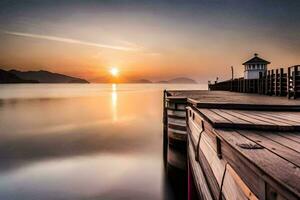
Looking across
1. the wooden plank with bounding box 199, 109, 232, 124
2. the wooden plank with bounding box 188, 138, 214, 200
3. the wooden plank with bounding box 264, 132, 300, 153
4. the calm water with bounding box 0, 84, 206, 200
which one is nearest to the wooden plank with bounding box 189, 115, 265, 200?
the wooden plank with bounding box 264, 132, 300, 153

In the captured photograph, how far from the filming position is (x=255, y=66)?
1507 inches

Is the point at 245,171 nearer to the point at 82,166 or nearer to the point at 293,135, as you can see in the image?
the point at 293,135

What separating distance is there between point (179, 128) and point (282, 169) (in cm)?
1012

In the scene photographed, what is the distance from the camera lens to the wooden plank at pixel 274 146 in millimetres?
2492

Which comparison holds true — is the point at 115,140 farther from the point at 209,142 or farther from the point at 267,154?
the point at 267,154

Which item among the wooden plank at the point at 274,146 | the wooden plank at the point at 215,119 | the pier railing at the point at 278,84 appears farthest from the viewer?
the pier railing at the point at 278,84

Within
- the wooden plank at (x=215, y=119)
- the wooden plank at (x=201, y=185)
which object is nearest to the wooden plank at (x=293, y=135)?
the wooden plank at (x=215, y=119)

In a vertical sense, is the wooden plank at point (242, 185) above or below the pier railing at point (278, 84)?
below

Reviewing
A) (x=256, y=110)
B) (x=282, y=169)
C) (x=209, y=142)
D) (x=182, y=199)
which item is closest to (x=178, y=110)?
(x=182, y=199)

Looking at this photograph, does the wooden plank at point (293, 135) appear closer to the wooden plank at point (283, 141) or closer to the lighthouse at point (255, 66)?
the wooden plank at point (283, 141)

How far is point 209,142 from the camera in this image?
450cm

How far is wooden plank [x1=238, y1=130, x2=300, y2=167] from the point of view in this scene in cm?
249

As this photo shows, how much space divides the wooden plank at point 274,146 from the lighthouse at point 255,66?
3759cm

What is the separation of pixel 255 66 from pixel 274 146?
38650 mm
